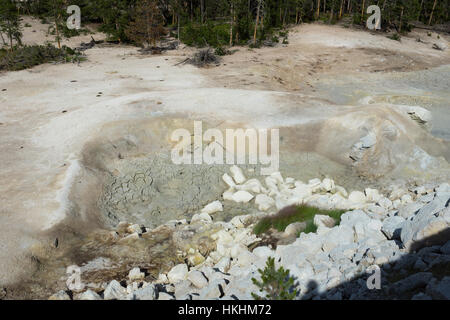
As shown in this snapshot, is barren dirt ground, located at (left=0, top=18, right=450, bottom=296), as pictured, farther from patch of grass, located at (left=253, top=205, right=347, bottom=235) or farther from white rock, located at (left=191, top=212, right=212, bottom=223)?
white rock, located at (left=191, top=212, right=212, bottom=223)

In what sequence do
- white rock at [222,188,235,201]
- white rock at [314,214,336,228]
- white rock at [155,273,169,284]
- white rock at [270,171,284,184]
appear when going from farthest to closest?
white rock at [270,171,284,184], white rock at [222,188,235,201], white rock at [314,214,336,228], white rock at [155,273,169,284]

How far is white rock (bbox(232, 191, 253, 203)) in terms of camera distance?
12148 mm

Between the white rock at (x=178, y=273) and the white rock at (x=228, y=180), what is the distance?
4.71 meters

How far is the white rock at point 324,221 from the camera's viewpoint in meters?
9.68

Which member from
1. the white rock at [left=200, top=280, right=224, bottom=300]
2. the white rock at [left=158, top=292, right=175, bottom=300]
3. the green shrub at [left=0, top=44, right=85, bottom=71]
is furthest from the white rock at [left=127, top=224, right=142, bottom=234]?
the green shrub at [left=0, top=44, right=85, bottom=71]

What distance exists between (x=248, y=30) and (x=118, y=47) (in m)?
12.6

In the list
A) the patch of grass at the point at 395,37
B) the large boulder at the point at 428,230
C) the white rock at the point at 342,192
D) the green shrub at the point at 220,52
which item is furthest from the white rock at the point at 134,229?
the patch of grass at the point at 395,37

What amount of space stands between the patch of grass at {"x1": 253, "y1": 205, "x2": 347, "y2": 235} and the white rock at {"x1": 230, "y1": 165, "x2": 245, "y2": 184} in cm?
238

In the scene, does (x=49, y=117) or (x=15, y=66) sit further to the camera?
(x=15, y=66)

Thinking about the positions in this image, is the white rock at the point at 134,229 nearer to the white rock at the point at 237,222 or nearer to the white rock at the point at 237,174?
the white rock at the point at 237,222
